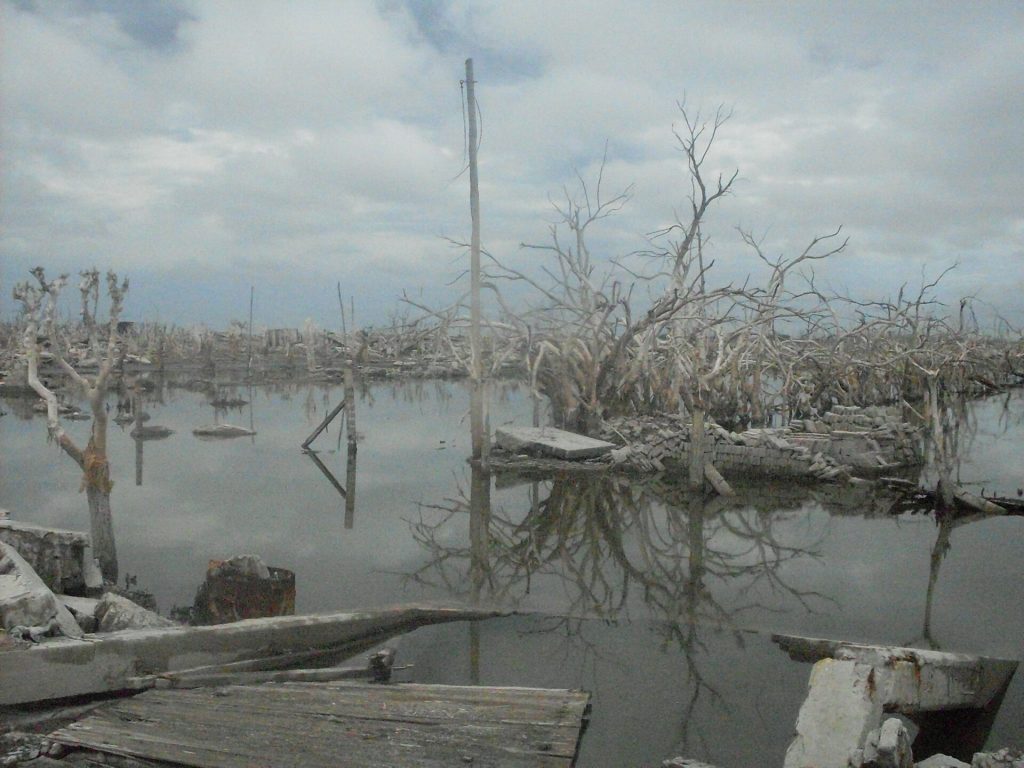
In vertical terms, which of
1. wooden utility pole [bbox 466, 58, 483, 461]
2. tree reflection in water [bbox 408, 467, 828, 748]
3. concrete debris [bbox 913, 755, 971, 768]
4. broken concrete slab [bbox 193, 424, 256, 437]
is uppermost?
wooden utility pole [bbox 466, 58, 483, 461]

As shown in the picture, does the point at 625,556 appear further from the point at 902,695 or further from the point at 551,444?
the point at 551,444

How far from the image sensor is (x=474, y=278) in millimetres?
14758

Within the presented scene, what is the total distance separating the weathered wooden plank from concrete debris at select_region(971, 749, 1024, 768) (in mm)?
4383

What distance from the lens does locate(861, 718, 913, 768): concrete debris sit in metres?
3.67

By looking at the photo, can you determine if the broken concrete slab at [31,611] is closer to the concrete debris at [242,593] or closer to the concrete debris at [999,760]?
the concrete debris at [242,593]

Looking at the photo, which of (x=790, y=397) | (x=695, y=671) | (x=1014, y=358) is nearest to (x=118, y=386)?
(x=790, y=397)

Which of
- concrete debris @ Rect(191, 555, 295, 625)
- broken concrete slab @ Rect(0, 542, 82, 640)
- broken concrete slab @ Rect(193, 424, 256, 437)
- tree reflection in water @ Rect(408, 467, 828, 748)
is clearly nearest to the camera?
broken concrete slab @ Rect(0, 542, 82, 640)

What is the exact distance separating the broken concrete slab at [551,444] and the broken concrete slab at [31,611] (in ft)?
32.0

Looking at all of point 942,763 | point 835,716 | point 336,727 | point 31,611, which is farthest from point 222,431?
point 942,763

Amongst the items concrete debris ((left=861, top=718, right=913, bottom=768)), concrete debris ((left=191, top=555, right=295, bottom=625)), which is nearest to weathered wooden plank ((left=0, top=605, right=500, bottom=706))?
concrete debris ((left=191, top=555, right=295, bottom=625))

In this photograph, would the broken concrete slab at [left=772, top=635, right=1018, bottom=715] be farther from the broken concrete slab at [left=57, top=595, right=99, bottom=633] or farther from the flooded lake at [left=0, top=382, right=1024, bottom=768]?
the broken concrete slab at [left=57, top=595, right=99, bottom=633]

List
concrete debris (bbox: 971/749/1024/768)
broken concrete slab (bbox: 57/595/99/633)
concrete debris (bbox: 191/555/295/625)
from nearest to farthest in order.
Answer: concrete debris (bbox: 971/749/1024/768) < broken concrete slab (bbox: 57/595/99/633) < concrete debris (bbox: 191/555/295/625)

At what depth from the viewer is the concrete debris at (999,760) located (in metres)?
3.84

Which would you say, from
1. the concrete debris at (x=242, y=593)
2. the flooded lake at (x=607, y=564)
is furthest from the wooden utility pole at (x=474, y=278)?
the concrete debris at (x=242, y=593)
